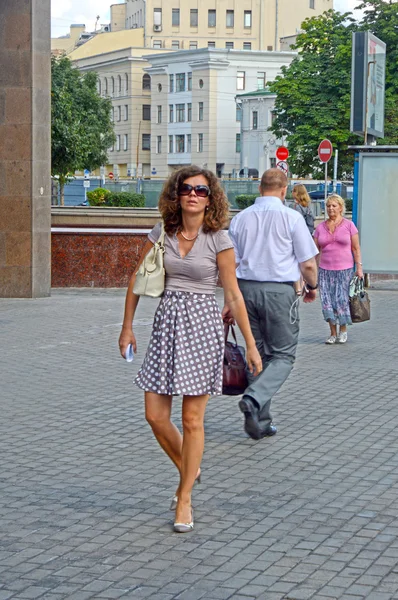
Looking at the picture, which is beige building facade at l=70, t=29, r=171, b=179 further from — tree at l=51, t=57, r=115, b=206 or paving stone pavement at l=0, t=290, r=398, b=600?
paving stone pavement at l=0, t=290, r=398, b=600

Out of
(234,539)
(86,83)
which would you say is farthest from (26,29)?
(86,83)

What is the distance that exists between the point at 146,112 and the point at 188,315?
107019 mm

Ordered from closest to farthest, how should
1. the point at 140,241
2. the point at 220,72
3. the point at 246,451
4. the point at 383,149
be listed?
the point at 246,451
the point at 140,241
the point at 383,149
the point at 220,72

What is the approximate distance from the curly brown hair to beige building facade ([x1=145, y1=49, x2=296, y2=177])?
9386cm

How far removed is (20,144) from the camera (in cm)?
1783

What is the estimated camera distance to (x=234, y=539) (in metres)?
5.38

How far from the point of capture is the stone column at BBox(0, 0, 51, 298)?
58.3 feet

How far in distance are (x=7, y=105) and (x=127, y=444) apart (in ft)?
36.7

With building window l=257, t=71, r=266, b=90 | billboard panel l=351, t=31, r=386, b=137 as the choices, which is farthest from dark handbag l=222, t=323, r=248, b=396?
building window l=257, t=71, r=266, b=90

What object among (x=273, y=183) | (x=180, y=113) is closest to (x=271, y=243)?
(x=273, y=183)

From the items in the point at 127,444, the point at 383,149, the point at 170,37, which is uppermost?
the point at 170,37

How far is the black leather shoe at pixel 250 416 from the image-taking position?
7.26m

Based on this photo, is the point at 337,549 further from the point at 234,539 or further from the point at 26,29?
the point at 26,29

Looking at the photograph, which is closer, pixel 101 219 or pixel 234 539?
pixel 234 539
